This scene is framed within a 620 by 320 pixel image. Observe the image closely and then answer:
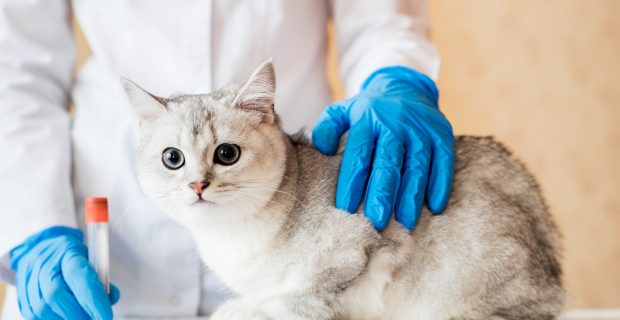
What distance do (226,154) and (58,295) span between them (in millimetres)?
522

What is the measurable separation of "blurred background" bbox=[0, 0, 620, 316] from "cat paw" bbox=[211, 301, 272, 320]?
2.52 meters

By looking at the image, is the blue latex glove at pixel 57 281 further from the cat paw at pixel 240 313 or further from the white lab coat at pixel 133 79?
the cat paw at pixel 240 313

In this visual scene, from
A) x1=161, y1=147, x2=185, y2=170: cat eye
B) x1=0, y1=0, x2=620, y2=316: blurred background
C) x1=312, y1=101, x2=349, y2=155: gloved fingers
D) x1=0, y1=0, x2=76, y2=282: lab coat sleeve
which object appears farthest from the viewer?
x1=0, y1=0, x2=620, y2=316: blurred background

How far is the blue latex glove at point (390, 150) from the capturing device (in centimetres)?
129

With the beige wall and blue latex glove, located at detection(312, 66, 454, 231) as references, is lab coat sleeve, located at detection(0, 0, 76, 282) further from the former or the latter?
the beige wall

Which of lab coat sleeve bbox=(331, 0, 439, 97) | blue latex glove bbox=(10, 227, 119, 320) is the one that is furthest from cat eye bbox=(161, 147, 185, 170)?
lab coat sleeve bbox=(331, 0, 439, 97)

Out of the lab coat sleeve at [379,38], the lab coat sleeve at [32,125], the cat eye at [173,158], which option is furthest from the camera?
the lab coat sleeve at [379,38]

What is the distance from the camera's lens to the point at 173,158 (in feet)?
4.23

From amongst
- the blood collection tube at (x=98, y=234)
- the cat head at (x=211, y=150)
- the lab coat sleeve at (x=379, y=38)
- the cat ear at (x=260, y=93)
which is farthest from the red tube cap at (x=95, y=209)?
the lab coat sleeve at (x=379, y=38)

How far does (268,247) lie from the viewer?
4.25 ft

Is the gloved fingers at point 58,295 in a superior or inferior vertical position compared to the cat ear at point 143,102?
inferior

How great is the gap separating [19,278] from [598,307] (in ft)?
10.7

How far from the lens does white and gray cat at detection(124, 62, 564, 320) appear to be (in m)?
1.24

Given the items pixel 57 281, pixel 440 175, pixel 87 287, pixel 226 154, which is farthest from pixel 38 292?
pixel 440 175
